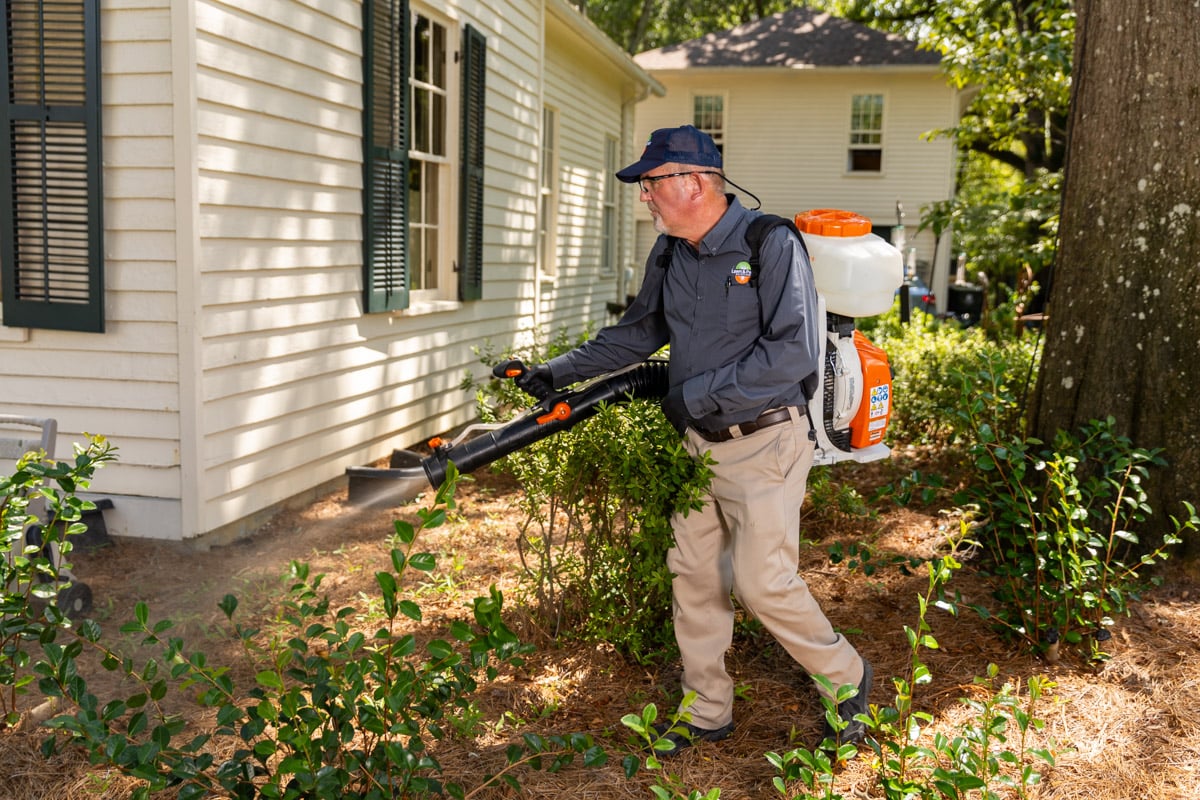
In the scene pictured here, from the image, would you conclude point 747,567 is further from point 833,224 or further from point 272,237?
point 272,237

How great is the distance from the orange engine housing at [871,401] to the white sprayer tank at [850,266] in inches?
5.6

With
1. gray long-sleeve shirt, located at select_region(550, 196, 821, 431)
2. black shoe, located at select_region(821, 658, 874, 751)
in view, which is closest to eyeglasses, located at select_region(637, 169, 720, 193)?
gray long-sleeve shirt, located at select_region(550, 196, 821, 431)

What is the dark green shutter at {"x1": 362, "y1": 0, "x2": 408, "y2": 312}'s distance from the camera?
20.9ft

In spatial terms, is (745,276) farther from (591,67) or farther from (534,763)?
(591,67)

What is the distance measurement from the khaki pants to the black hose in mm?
292

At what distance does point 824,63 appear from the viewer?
2205cm

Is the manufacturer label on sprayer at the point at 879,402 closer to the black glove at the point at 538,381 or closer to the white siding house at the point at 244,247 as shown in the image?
the black glove at the point at 538,381

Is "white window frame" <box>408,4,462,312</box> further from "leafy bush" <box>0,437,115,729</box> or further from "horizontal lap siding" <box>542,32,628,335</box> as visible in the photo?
"leafy bush" <box>0,437,115,729</box>

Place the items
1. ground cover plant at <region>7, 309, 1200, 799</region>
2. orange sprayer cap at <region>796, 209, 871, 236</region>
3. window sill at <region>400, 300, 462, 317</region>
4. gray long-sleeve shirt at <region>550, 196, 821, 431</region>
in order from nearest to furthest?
1. ground cover plant at <region>7, 309, 1200, 799</region>
2. gray long-sleeve shirt at <region>550, 196, 821, 431</region>
3. orange sprayer cap at <region>796, 209, 871, 236</region>
4. window sill at <region>400, 300, 462, 317</region>

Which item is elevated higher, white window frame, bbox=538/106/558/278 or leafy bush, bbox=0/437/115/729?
white window frame, bbox=538/106/558/278

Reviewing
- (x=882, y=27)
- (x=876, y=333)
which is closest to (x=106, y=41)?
(x=876, y=333)

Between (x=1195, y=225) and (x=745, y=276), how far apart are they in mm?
2505

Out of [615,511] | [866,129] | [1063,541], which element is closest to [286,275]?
[615,511]

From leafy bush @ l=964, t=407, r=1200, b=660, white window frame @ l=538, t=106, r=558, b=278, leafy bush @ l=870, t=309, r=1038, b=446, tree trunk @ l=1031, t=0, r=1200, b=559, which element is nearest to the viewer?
leafy bush @ l=964, t=407, r=1200, b=660
